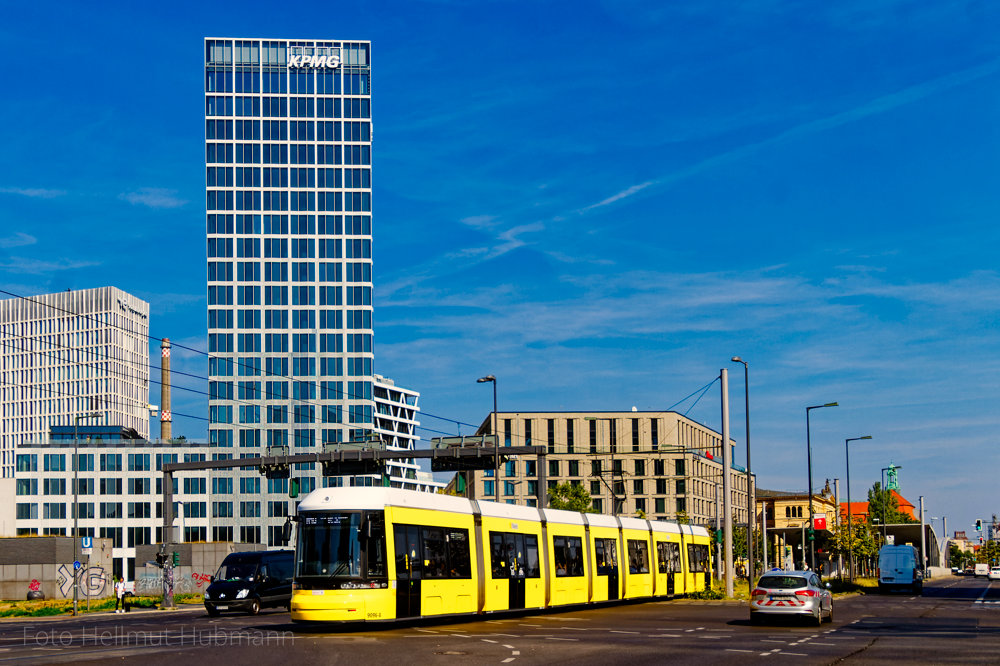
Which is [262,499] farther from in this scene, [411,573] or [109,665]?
[109,665]

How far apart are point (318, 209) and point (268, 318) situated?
14.4m

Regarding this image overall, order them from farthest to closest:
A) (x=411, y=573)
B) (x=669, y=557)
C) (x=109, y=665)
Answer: (x=669, y=557) → (x=411, y=573) → (x=109, y=665)

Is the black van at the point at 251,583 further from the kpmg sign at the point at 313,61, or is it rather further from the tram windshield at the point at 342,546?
the kpmg sign at the point at 313,61

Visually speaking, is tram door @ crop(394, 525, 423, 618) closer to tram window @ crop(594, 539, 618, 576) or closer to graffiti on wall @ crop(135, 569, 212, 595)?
tram window @ crop(594, 539, 618, 576)

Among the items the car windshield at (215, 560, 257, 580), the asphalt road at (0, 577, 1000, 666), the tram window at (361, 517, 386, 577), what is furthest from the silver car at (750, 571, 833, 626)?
the car windshield at (215, 560, 257, 580)

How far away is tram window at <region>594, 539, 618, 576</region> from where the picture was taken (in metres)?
39.2

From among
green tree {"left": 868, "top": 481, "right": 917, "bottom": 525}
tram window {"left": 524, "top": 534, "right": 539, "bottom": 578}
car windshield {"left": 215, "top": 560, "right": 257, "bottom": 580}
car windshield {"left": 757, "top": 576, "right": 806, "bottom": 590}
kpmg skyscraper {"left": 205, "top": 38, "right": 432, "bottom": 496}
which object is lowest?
green tree {"left": 868, "top": 481, "right": 917, "bottom": 525}

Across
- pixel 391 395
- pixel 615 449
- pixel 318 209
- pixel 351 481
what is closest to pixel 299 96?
pixel 318 209

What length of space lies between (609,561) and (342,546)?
54.1 ft

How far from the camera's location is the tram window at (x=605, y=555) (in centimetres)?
3916

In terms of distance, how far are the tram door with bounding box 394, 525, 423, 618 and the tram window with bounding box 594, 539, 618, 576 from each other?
12655mm

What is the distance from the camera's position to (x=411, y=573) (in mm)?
27219

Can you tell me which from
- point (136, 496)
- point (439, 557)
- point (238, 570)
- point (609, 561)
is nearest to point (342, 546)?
point (439, 557)

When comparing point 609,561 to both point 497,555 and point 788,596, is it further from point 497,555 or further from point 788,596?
point 788,596
